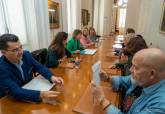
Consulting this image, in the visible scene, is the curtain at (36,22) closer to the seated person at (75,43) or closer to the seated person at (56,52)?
the seated person at (75,43)

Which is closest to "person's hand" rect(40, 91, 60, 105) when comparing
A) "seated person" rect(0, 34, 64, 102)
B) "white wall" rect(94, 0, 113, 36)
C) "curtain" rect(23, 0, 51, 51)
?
"seated person" rect(0, 34, 64, 102)

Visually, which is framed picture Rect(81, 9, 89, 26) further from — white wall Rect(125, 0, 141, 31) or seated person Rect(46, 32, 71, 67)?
seated person Rect(46, 32, 71, 67)

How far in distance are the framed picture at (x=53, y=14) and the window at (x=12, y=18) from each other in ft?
3.64

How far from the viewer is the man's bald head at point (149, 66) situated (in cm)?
79

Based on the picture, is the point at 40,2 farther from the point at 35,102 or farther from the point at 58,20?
the point at 35,102

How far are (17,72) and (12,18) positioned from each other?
174 centimetres

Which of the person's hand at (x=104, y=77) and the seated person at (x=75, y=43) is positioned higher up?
the seated person at (x=75, y=43)

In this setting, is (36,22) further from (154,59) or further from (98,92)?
(154,59)

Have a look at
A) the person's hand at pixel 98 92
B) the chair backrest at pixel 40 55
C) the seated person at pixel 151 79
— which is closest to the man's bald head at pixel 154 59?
the seated person at pixel 151 79

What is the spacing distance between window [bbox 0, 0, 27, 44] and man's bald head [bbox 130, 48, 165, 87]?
7.86 ft

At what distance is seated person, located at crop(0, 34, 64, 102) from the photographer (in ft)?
3.74

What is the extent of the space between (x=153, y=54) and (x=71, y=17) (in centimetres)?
478

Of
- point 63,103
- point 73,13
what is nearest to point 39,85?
point 63,103

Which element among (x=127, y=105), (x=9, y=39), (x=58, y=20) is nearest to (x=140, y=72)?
(x=127, y=105)
